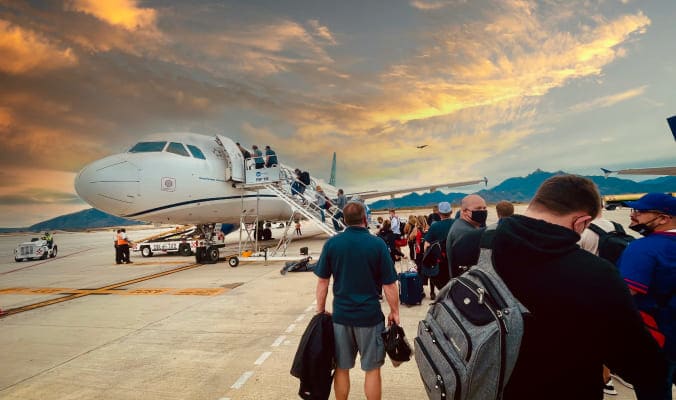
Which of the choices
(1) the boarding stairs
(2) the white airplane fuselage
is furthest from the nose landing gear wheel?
(1) the boarding stairs

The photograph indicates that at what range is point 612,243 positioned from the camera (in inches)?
130

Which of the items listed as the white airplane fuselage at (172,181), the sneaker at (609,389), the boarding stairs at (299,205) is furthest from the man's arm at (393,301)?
the white airplane fuselage at (172,181)

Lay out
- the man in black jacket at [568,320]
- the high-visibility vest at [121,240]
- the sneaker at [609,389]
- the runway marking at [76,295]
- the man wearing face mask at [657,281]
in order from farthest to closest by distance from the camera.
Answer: the high-visibility vest at [121,240]
the runway marking at [76,295]
the sneaker at [609,389]
the man wearing face mask at [657,281]
the man in black jacket at [568,320]

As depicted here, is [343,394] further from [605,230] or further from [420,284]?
[420,284]

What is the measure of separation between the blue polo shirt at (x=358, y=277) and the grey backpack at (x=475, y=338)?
1.38 metres

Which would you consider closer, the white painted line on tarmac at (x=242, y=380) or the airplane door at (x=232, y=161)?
the white painted line on tarmac at (x=242, y=380)

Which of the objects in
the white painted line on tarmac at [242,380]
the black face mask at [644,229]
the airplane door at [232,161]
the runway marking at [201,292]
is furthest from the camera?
the airplane door at [232,161]

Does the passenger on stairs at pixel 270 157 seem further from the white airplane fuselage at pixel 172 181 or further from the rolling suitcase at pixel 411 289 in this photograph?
the rolling suitcase at pixel 411 289

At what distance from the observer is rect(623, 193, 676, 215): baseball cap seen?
2.59 meters

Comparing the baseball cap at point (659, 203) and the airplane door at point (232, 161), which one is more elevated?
the airplane door at point (232, 161)

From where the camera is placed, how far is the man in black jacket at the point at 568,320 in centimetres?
128

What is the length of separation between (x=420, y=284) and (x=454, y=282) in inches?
205

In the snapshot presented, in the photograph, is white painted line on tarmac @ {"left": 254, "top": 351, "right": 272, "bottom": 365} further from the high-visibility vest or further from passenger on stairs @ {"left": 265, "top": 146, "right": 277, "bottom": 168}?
the high-visibility vest

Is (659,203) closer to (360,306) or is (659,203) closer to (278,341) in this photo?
(360,306)
